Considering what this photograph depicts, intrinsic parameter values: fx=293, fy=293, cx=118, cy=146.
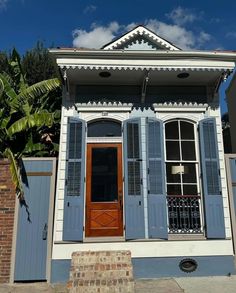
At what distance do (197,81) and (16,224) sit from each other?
5872 millimetres

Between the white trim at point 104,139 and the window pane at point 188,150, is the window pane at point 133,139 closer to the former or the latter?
the white trim at point 104,139

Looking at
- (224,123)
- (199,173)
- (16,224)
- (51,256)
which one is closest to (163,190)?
(199,173)

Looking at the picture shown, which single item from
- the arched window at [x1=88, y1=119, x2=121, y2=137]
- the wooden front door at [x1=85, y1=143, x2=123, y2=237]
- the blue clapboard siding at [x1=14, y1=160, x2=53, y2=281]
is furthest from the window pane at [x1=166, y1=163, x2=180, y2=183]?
the blue clapboard siding at [x1=14, y1=160, x2=53, y2=281]

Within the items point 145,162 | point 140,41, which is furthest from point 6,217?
point 140,41

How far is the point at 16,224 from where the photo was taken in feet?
22.2

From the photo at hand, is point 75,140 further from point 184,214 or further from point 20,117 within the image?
point 184,214

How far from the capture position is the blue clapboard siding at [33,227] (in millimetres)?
6598

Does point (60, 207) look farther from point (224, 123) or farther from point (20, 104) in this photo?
point (224, 123)

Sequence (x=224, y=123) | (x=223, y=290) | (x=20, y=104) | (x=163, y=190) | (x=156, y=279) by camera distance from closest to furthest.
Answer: (x=223, y=290) → (x=156, y=279) → (x=163, y=190) → (x=20, y=104) → (x=224, y=123)

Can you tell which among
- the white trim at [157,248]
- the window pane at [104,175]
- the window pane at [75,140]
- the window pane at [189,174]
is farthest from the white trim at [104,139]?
the white trim at [157,248]

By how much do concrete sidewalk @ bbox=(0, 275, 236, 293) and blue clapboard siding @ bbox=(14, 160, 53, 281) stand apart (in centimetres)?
31

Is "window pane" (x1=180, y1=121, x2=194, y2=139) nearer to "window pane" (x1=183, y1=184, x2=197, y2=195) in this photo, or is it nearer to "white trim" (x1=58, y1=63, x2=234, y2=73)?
"window pane" (x1=183, y1=184, x2=197, y2=195)

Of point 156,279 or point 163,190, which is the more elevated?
point 163,190

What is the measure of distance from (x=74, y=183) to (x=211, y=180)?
11.1 feet
